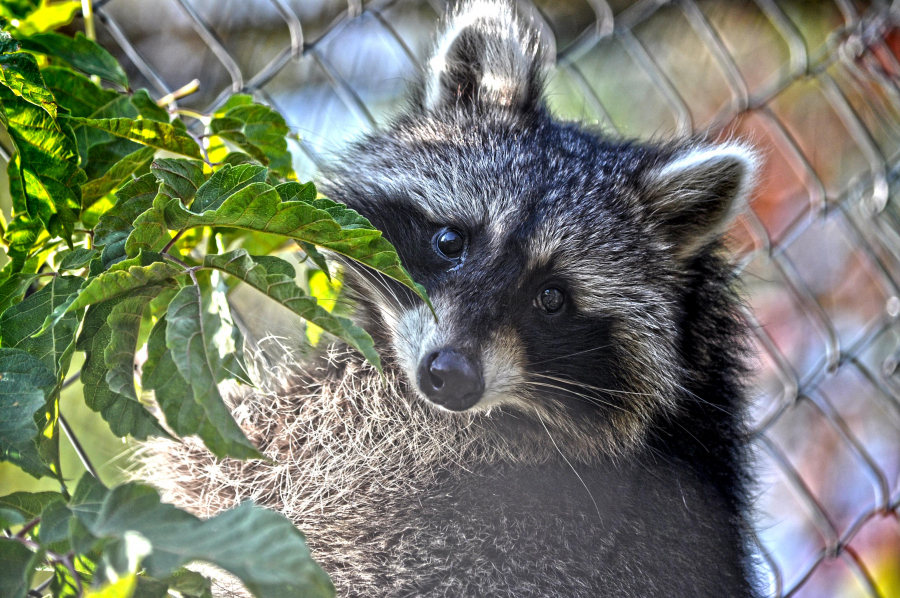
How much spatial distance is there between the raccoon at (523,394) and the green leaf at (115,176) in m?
0.56

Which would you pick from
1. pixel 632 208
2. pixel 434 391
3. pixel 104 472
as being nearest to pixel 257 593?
pixel 434 391

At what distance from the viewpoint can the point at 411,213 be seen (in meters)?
2.06

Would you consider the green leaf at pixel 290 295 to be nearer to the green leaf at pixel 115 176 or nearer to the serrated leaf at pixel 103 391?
the serrated leaf at pixel 103 391

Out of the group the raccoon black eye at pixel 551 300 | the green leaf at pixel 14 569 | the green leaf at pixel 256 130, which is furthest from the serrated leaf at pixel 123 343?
the raccoon black eye at pixel 551 300

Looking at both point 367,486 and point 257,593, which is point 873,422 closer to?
point 367,486

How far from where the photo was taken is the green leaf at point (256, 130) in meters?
1.66

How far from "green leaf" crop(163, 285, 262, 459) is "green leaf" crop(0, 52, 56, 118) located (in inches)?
18.7

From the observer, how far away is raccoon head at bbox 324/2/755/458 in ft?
6.21

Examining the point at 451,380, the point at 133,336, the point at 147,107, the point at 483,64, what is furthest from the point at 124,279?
the point at 483,64

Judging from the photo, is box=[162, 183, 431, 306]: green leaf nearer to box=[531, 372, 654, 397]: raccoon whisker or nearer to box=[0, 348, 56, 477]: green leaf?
box=[0, 348, 56, 477]: green leaf

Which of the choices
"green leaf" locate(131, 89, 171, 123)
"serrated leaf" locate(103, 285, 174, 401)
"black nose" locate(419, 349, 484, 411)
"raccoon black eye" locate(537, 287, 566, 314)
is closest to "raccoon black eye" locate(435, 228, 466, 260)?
"raccoon black eye" locate(537, 287, 566, 314)

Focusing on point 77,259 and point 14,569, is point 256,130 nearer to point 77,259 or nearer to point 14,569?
point 77,259

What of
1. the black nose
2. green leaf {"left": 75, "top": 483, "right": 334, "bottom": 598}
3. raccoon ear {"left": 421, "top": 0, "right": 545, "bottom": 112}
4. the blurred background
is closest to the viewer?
green leaf {"left": 75, "top": 483, "right": 334, "bottom": 598}

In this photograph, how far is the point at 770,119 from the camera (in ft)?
12.6
